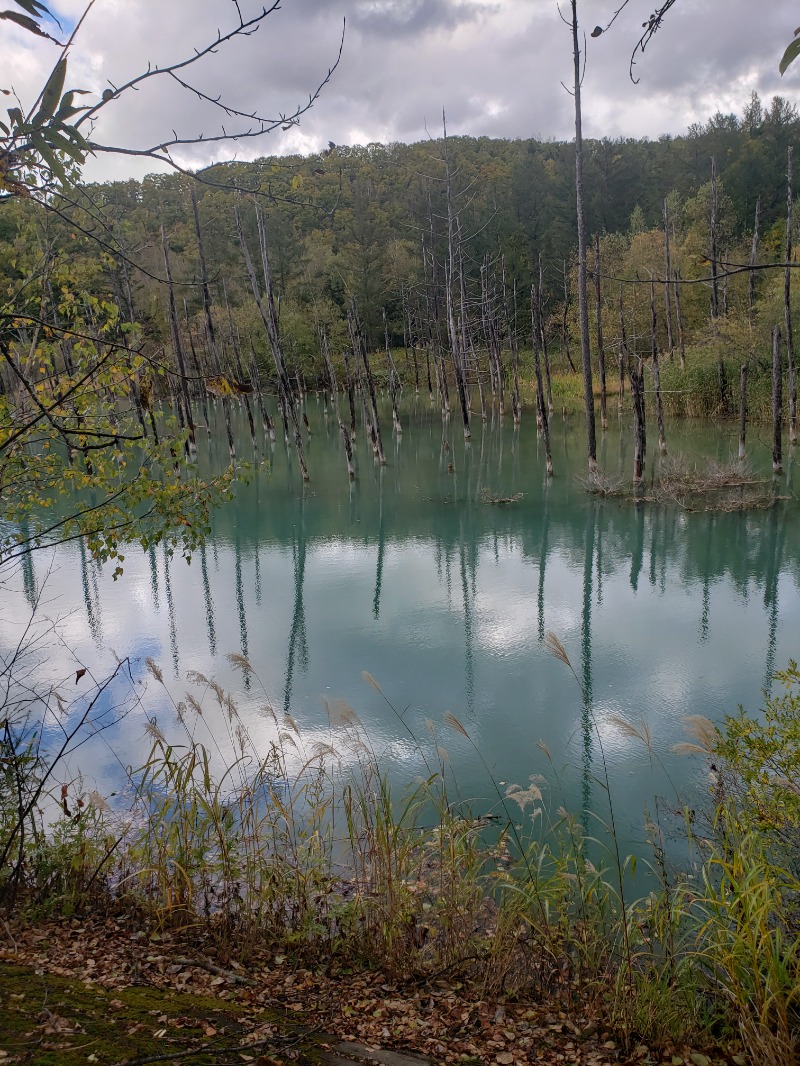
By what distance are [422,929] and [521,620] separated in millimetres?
6685

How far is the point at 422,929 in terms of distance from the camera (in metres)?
3.53

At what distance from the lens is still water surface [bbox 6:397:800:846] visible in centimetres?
677

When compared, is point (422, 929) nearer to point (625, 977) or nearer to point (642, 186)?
point (625, 977)

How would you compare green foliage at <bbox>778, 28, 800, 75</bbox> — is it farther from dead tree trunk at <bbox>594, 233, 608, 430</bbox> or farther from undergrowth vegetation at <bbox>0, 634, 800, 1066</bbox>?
dead tree trunk at <bbox>594, 233, 608, 430</bbox>

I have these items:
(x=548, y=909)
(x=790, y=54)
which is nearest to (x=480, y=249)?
(x=548, y=909)

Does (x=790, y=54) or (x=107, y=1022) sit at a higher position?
(x=790, y=54)

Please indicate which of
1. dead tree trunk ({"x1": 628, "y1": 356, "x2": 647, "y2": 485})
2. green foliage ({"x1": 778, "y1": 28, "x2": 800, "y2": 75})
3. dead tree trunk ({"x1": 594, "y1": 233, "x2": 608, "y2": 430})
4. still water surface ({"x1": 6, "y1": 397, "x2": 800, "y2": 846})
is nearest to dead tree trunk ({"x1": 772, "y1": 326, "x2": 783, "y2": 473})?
still water surface ({"x1": 6, "y1": 397, "x2": 800, "y2": 846})

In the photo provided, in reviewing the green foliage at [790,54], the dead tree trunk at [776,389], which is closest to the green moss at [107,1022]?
the green foliage at [790,54]

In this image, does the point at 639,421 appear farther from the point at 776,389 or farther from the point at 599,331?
the point at 599,331

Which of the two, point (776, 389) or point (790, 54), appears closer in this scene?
point (790, 54)

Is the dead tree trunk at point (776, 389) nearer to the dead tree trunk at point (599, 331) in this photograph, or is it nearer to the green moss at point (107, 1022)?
the dead tree trunk at point (599, 331)

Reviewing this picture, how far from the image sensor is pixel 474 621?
9.94 meters

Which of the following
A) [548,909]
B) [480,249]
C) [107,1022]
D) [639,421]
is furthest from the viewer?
[480,249]

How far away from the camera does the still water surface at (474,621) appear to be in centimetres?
677
